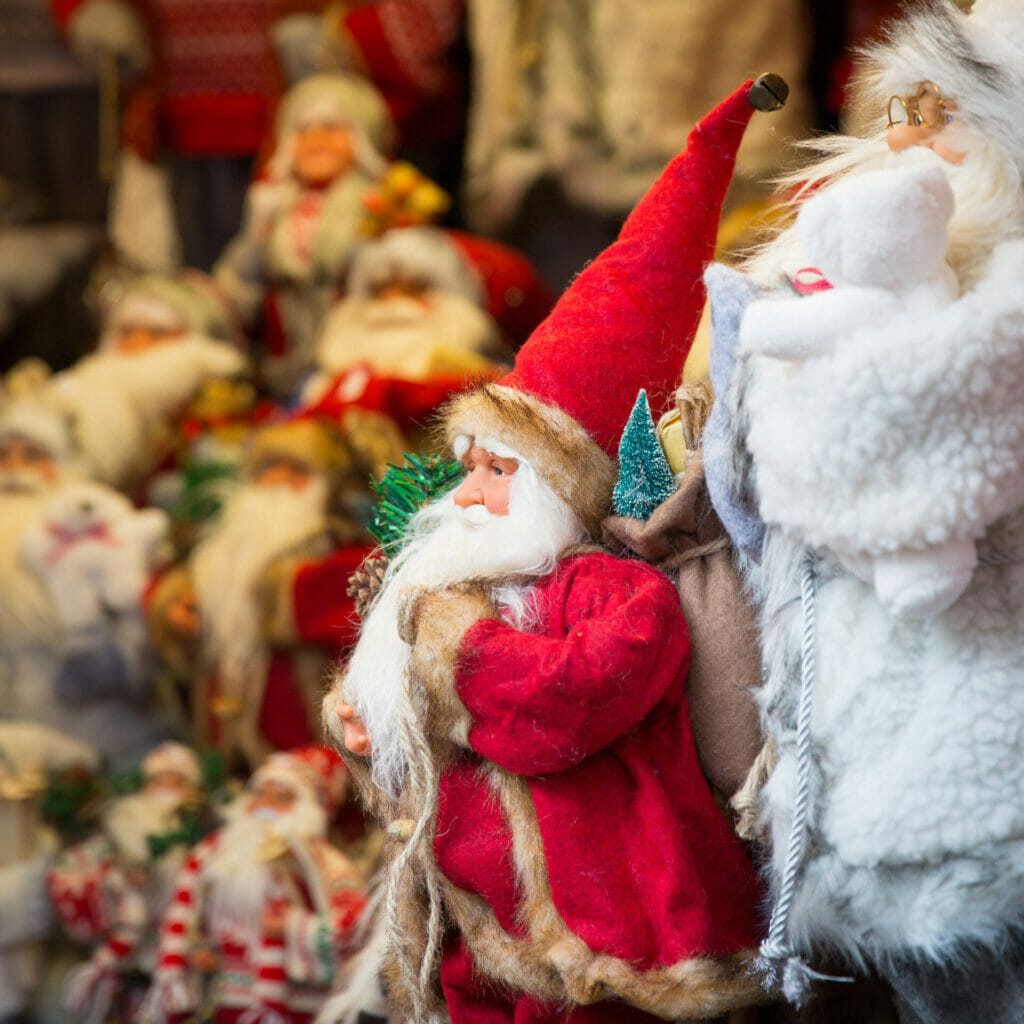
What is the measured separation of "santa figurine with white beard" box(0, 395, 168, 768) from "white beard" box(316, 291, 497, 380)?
504 millimetres

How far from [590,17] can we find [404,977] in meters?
1.94

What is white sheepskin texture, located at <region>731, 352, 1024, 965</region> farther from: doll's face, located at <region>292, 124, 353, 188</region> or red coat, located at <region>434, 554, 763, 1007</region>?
doll's face, located at <region>292, 124, 353, 188</region>

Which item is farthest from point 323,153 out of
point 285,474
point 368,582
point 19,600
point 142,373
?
point 368,582

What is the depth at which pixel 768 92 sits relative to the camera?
3.19ft

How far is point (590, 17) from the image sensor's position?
2.40 metres

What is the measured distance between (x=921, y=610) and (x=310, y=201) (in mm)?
1932

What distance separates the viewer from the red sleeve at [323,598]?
1826 mm

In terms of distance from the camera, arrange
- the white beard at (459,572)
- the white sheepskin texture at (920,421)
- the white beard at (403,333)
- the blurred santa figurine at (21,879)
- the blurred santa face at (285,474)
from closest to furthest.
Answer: the white sheepskin texture at (920,421) → the white beard at (459,572) → the blurred santa figurine at (21,879) → the blurred santa face at (285,474) → the white beard at (403,333)

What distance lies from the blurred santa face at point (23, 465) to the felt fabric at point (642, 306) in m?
1.23

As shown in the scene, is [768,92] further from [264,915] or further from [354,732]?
[264,915]

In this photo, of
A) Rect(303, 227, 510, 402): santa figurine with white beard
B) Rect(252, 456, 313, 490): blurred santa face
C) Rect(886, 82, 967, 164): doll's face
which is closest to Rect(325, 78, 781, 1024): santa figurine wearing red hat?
Rect(886, 82, 967, 164): doll's face

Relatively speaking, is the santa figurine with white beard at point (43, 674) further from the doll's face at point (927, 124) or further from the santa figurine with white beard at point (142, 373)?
the doll's face at point (927, 124)

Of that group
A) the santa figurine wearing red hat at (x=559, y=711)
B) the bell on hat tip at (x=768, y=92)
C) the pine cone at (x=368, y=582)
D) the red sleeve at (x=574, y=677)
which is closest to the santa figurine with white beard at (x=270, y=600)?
the pine cone at (x=368, y=582)

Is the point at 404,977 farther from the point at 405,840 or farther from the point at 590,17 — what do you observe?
the point at 590,17
